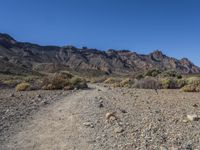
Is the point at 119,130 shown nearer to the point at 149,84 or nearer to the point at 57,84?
the point at 57,84

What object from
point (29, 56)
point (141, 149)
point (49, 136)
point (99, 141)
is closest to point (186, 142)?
point (141, 149)

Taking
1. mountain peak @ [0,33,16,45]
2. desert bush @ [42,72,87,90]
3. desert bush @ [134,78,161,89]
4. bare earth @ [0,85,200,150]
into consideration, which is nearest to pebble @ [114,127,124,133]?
bare earth @ [0,85,200,150]

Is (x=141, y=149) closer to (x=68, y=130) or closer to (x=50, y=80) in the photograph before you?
(x=68, y=130)

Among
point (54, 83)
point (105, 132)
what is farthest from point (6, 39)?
point (105, 132)

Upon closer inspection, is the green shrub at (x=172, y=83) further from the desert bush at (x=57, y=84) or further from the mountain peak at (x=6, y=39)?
the mountain peak at (x=6, y=39)

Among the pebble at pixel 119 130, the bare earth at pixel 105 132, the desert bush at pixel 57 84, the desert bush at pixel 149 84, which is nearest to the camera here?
the bare earth at pixel 105 132

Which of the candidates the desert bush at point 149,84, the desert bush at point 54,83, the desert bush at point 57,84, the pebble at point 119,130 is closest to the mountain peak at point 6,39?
the desert bush at point 57,84

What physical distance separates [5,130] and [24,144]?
1630 millimetres

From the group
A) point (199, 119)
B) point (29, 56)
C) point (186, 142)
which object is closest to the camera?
point (186, 142)

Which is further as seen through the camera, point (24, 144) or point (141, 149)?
point (24, 144)

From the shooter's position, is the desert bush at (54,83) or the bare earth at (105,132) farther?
the desert bush at (54,83)

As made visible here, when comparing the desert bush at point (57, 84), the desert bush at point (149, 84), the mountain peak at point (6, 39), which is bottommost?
the desert bush at point (57, 84)

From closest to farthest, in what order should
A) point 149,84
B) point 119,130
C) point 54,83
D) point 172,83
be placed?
point 119,130 → point 54,83 → point 149,84 → point 172,83

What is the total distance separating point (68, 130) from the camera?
8.58 meters
